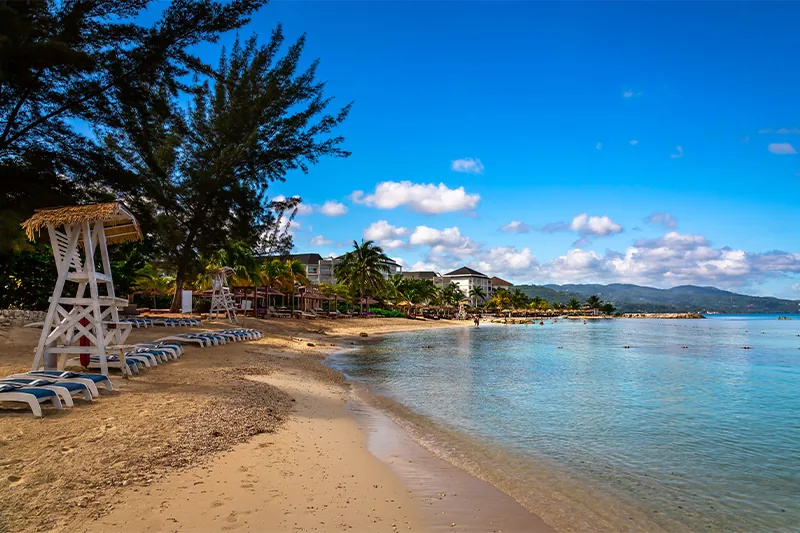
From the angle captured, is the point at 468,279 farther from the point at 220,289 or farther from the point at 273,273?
the point at 220,289

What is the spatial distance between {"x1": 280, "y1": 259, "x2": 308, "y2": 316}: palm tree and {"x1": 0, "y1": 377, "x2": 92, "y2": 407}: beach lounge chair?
4210cm

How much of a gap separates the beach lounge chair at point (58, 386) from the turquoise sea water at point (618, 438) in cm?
547

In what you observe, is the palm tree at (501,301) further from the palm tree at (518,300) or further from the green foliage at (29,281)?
the green foliage at (29,281)

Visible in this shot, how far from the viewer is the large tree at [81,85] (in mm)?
11047

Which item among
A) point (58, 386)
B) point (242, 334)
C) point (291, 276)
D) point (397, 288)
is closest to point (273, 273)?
point (291, 276)

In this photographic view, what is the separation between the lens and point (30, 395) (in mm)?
6121

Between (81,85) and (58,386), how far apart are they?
8648 millimetres

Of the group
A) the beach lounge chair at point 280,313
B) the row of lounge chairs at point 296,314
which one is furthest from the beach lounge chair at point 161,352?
the beach lounge chair at point 280,313

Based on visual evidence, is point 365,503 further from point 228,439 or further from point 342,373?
point 342,373

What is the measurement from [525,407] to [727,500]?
5.71 meters

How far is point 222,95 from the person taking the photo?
2016cm

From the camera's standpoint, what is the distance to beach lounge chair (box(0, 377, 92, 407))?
6.57 metres

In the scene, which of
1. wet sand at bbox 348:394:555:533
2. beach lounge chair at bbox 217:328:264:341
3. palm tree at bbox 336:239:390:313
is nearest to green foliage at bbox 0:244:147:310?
beach lounge chair at bbox 217:328:264:341

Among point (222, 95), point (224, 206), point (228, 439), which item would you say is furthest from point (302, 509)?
point (222, 95)
